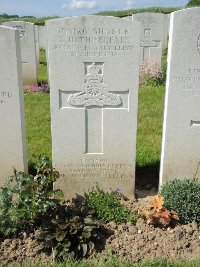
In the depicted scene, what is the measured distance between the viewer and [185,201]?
3.69 meters

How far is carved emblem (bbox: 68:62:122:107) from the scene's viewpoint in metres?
3.77

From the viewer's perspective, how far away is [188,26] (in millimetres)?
3676

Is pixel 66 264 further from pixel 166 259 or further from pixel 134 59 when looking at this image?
pixel 134 59

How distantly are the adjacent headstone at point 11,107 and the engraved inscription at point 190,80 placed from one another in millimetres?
1681

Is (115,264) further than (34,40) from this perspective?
No

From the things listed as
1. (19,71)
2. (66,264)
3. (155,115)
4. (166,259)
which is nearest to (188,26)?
(19,71)

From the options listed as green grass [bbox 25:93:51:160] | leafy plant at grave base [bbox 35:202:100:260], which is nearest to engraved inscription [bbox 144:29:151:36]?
green grass [bbox 25:93:51:160]

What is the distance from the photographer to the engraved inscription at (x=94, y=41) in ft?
12.0

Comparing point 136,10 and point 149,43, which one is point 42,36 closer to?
point 149,43

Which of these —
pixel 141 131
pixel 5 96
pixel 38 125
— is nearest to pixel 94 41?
pixel 5 96

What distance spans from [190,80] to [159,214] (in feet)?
4.81

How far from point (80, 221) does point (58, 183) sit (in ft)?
2.68

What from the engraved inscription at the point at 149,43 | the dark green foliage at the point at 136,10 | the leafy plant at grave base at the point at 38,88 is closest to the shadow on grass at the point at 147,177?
the leafy plant at grave base at the point at 38,88

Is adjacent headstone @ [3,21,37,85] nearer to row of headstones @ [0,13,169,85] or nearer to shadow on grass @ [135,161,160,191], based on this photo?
row of headstones @ [0,13,169,85]
